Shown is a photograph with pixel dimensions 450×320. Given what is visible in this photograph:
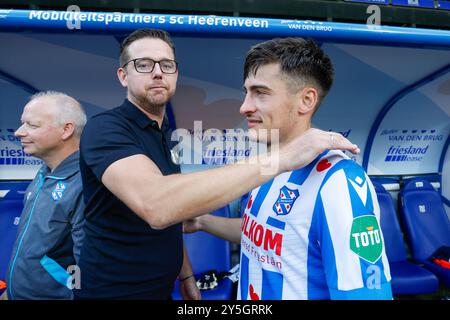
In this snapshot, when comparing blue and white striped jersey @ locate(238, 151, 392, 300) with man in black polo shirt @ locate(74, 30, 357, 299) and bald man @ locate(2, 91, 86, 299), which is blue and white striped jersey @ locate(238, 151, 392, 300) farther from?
bald man @ locate(2, 91, 86, 299)

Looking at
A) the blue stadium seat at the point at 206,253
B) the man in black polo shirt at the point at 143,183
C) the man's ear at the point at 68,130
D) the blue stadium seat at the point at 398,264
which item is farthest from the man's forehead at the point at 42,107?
the blue stadium seat at the point at 398,264

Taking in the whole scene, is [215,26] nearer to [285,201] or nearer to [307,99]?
[307,99]

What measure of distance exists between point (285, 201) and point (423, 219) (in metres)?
2.82

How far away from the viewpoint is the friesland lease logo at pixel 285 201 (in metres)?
0.99

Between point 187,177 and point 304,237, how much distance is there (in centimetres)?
41

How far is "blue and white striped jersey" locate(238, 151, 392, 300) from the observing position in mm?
809

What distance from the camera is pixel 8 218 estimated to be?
2.57 m

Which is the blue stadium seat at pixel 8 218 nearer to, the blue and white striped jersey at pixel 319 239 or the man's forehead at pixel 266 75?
the blue and white striped jersey at pixel 319 239

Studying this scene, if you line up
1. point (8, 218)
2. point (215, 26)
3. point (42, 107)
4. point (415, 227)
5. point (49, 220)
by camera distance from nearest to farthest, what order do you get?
point (49, 220) → point (42, 107) → point (215, 26) → point (8, 218) → point (415, 227)

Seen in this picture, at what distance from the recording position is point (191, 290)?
5.01 feet

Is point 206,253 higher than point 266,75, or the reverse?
point 266,75

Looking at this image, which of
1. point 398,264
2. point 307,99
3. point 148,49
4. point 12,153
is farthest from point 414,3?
point 12,153
